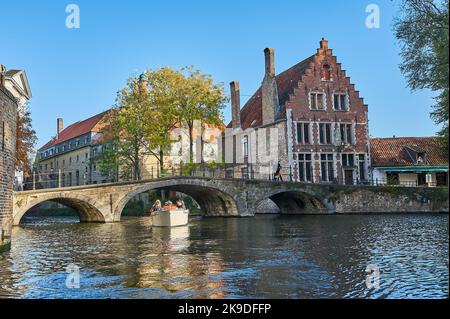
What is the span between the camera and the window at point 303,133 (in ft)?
119

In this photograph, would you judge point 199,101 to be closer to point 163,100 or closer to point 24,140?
point 163,100

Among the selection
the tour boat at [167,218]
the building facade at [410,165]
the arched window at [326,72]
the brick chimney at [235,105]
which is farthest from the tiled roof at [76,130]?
the building facade at [410,165]

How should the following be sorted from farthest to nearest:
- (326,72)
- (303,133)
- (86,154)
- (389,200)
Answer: (86,154) → (326,72) → (303,133) → (389,200)

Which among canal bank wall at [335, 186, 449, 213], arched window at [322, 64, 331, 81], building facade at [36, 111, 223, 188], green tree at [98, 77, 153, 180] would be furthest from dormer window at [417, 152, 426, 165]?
green tree at [98, 77, 153, 180]

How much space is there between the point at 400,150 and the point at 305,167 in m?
9.12

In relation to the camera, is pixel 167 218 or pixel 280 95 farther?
pixel 280 95

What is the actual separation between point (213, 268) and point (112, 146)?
1235 inches

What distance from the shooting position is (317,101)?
37.5m

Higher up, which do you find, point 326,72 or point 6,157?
point 326,72

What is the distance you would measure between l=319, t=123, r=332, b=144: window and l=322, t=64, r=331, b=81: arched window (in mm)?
3867

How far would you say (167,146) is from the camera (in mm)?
35094

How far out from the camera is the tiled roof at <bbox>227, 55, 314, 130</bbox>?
3781 cm

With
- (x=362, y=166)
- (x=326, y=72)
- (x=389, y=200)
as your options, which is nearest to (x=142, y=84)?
(x=326, y=72)

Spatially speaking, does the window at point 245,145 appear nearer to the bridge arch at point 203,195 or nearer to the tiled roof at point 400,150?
the bridge arch at point 203,195
